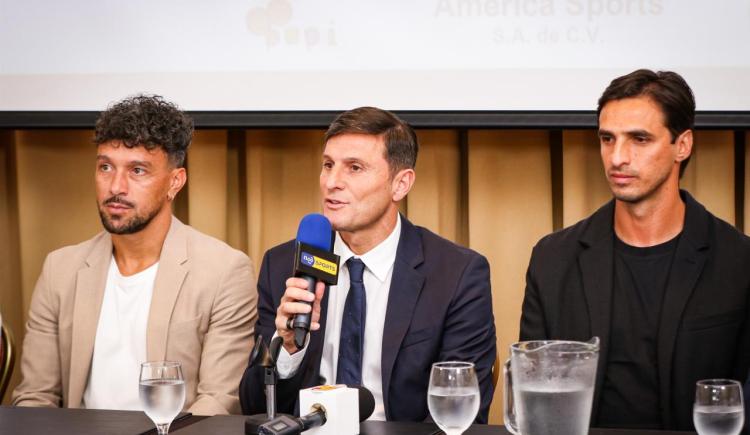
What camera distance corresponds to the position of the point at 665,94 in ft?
7.98

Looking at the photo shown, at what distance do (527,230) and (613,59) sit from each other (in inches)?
25.7

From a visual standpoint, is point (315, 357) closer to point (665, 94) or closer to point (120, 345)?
point (120, 345)

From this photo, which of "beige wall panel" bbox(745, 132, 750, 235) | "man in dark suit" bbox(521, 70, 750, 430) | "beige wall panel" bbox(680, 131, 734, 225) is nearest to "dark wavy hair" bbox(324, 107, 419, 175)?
"man in dark suit" bbox(521, 70, 750, 430)

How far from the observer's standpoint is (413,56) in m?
3.06

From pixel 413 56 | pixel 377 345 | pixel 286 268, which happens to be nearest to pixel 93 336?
pixel 286 268

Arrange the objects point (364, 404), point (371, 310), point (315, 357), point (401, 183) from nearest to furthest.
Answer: point (364, 404) < point (315, 357) < point (371, 310) < point (401, 183)

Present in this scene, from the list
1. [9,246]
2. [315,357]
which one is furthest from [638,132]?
[9,246]

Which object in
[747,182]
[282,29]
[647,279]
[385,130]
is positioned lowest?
[647,279]

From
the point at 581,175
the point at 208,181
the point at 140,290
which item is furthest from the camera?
the point at 208,181

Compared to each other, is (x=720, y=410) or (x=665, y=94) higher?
(x=665, y=94)

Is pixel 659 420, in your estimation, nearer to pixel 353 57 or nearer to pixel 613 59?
pixel 613 59

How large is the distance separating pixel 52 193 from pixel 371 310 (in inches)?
64.6

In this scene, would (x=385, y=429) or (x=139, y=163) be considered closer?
(x=385, y=429)

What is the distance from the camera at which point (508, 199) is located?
10.8 ft
